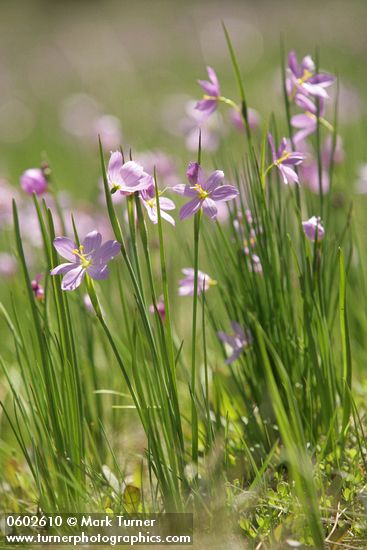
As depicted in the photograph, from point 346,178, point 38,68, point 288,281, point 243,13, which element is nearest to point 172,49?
Answer: point 38,68

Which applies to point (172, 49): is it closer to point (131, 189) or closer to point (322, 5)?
point (322, 5)

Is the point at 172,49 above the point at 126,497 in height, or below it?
below

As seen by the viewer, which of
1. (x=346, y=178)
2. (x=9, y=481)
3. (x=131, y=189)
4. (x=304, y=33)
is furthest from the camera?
(x=304, y=33)

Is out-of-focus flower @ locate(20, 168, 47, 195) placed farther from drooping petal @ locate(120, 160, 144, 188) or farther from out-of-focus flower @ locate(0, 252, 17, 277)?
drooping petal @ locate(120, 160, 144, 188)

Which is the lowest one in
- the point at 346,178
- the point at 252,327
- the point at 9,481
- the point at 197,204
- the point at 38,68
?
the point at 38,68

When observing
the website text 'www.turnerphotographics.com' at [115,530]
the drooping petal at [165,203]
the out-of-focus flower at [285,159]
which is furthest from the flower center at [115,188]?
the website text 'www.turnerphotographics.com' at [115,530]

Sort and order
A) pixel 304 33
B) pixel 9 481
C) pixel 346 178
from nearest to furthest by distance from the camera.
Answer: pixel 9 481, pixel 346 178, pixel 304 33

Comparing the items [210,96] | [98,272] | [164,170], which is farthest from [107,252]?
[164,170]
